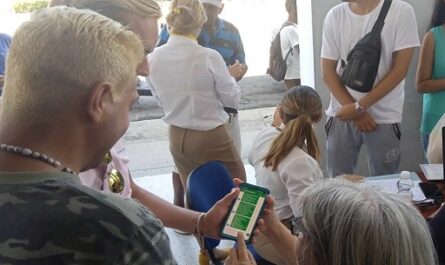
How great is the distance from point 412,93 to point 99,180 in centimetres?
296

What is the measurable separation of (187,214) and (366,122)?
162 centimetres

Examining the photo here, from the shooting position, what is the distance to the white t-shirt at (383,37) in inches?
113

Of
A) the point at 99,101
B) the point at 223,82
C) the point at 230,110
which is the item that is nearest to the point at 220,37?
the point at 230,110

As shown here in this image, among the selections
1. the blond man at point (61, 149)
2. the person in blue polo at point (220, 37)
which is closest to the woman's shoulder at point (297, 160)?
the person in blue polo at point (220, 37)

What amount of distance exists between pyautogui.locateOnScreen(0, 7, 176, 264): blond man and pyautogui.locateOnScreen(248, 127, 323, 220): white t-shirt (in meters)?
1.46

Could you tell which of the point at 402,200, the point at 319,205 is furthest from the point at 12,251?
the point at 402,200

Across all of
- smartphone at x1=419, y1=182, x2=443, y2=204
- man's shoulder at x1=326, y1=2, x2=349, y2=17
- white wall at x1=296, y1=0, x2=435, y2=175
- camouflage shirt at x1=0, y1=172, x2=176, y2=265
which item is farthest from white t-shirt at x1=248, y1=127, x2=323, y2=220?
camouflage shirt at x1=0, y1=172, x2=176, y2=265

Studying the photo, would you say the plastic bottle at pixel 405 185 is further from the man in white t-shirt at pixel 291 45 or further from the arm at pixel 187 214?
the man in white t-shirt at pixel 291 45

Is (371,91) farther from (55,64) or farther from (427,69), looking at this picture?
(55,64)

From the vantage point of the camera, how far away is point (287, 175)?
7.67 ft

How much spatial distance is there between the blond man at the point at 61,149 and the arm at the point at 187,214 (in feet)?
2.62

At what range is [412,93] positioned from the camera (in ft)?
12.1

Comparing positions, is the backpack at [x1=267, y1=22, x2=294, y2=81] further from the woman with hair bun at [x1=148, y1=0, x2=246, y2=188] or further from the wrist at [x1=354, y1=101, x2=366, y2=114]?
the wrist at [x1=354, y1=101, x2=366, y2=114]

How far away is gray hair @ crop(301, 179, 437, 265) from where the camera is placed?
114 centimetres
